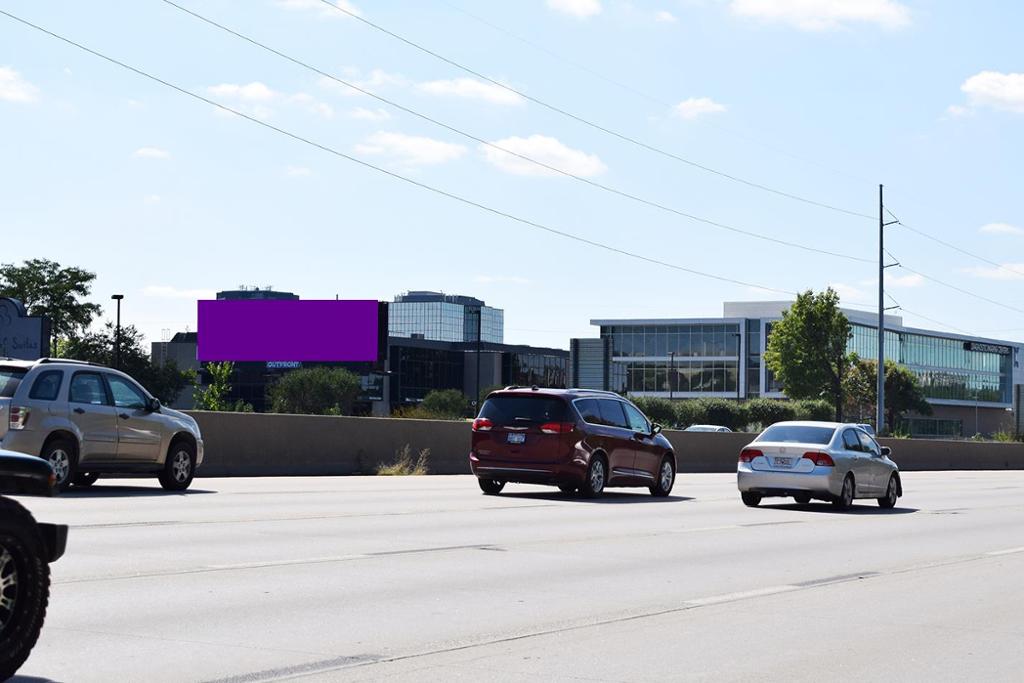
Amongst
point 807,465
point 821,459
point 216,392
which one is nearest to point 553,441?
point 807,465

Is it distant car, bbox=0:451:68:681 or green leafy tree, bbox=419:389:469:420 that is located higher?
green leafy tree, bbox=419:389:469:420

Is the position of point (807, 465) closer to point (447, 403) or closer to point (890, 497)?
point (890, 497)

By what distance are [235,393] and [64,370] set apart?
4115 inches

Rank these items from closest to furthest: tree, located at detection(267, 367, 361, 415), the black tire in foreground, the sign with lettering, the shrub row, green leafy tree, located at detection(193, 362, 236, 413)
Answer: the black tire in foreground, the sign with lettering, green leafy tree, located at detection(193, 362, 236, 413), tree, located at detection(267, 367, 361, 415), the shrub row

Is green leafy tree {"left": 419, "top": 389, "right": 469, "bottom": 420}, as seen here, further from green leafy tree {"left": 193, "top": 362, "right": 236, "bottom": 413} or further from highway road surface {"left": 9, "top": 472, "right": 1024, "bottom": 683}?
highway road surface {"left": 9, "top": 472, "right": 1024, "bottom": 683}

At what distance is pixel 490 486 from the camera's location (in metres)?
24.8

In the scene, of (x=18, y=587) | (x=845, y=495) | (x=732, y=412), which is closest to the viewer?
(x=18, y=587)

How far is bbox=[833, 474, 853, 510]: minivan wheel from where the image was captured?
23.8 meters

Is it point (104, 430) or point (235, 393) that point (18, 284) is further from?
point (104, 430)

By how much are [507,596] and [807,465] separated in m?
13.5

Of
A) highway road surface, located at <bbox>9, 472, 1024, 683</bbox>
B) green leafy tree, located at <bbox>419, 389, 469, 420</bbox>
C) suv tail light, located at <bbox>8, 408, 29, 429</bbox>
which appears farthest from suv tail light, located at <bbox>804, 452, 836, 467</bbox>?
green leafy tree, located at <bbox>419, 389, 469, 420</bbox>

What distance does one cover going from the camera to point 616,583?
477 inches

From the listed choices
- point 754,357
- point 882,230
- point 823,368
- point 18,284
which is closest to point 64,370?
point 882,230

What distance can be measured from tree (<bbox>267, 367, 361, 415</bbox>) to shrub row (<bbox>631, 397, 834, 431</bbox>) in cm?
2214
